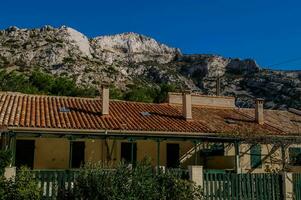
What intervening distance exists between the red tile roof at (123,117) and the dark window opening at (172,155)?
4.67 ft

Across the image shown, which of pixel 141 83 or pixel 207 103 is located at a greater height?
pixel 141 83

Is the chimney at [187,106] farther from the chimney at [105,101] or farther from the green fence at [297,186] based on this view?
the green fence at [297,186]

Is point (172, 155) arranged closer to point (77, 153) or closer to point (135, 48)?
point (77, 153)

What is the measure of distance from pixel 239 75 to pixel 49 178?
78652 millimetres

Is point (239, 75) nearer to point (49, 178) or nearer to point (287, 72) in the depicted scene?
point (287, 72)

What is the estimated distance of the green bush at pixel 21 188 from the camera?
10.3 meters

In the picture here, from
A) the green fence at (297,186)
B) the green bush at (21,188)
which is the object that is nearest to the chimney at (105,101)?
the green fence at (297,186)

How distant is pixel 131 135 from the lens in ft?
66.3

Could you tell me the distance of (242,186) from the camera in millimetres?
13688

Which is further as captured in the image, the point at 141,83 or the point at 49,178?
the point at 141,83

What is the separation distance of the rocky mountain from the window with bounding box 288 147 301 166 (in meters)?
34.6

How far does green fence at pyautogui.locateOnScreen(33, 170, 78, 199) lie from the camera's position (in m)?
11.3

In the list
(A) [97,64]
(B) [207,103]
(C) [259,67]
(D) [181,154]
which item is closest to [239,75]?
(C) [259,67]

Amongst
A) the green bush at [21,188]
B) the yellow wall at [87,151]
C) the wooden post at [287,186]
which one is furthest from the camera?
the yellow wall at [87,151]
